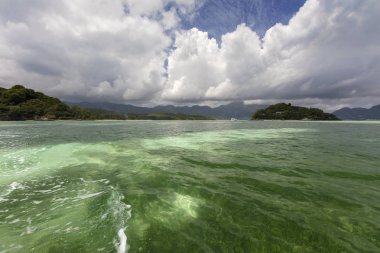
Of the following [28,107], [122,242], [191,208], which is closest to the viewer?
[122,242]

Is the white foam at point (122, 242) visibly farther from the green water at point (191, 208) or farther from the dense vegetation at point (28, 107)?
the dense vegetation at point (28, 107)

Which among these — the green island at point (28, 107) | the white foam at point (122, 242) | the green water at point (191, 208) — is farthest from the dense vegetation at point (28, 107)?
the white foam at point (122, 242)

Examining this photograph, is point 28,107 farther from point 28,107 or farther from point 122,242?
point 122,242

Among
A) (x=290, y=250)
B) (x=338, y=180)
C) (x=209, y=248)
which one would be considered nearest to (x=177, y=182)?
(x=209, y=248)

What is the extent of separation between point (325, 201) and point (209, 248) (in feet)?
19.7

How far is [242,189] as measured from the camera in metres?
10.1

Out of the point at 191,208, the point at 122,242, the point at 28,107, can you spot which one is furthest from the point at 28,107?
the point at 122,242

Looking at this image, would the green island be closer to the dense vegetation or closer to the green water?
the dense vegetation

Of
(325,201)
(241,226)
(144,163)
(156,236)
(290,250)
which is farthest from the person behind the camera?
(144,163)

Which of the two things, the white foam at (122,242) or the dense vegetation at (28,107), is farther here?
the dense vegetation at (28,107)

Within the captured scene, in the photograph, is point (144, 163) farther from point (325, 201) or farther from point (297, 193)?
point (325, 201)

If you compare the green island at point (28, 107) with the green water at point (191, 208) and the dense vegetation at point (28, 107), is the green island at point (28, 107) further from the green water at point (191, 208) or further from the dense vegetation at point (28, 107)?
the green water at point (191, 208)

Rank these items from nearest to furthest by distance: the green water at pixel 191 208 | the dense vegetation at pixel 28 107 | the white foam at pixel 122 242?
the white foam at pixel 122 242 < the green water at pixel 191 208 < the dense vegetation at pixel 28 107

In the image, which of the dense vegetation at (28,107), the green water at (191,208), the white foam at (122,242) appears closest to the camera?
the white foam at (122,242)
